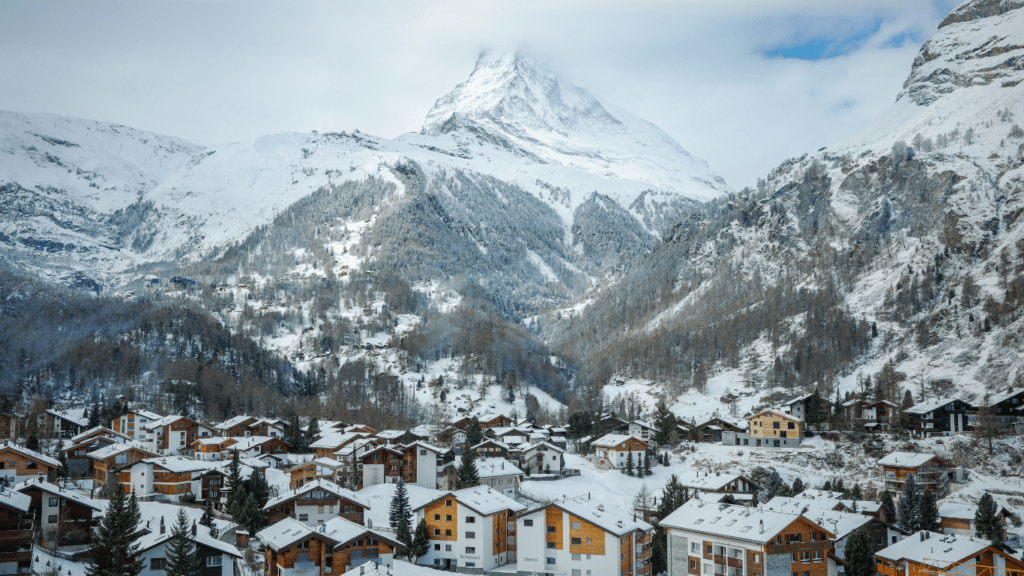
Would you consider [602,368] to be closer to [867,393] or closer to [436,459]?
[867,393]

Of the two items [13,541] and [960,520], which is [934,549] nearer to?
[960,520]

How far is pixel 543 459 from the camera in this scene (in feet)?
289

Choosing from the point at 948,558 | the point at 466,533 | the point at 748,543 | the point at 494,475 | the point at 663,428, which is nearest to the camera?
the point at 948,558

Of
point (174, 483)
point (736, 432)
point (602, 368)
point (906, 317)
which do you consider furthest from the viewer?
point (602, 368)

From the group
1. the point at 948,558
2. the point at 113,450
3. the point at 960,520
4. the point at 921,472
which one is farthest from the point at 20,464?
the point at 921,472

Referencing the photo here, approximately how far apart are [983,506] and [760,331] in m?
106

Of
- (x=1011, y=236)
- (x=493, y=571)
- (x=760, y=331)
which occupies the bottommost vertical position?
(x=493, y=571)

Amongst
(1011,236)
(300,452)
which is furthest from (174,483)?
(1011,236)

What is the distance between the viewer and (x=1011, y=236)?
147875mm

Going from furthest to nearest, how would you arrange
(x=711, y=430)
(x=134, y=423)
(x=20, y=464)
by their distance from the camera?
(x=134, y=423) → (x=711, y=430) → (x=20, y=464)

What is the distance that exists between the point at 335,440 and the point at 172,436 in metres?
22.1

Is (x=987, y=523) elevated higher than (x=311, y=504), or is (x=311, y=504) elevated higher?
(x=311, y=504)

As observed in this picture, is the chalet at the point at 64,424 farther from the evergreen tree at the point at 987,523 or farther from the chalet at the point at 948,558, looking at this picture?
the evergreen tree at the point at 987,523

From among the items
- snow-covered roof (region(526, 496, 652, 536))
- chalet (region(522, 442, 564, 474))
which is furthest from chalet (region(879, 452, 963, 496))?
snow-covered roof (region(526, 496, 652, 536))
